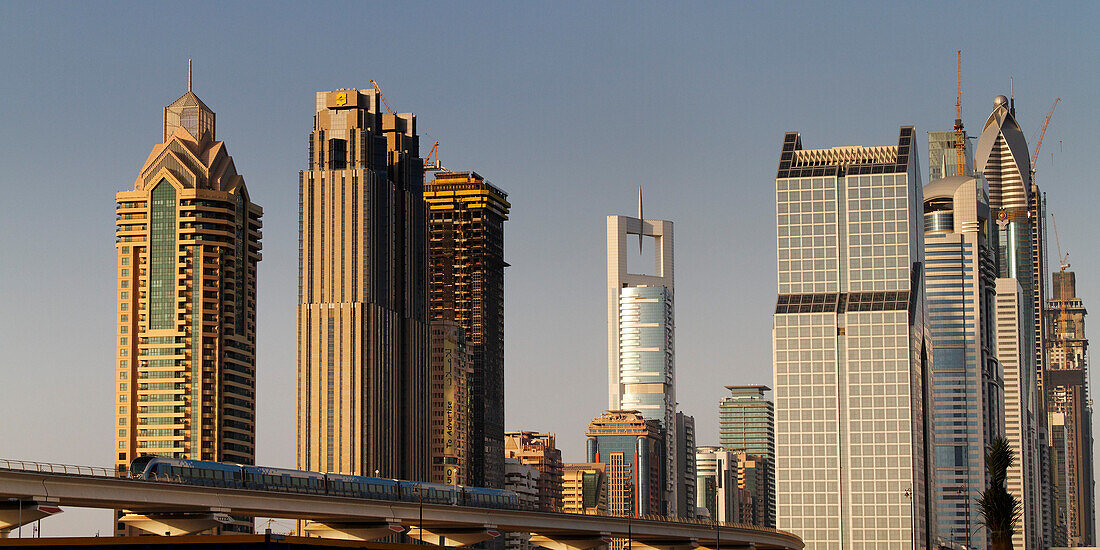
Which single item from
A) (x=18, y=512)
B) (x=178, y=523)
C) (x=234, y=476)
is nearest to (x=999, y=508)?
(x=18, y=512)

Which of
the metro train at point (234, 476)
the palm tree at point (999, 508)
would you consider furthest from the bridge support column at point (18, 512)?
the palm tree at point (999, 508)

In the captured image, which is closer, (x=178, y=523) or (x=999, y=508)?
(x=999, y=508)

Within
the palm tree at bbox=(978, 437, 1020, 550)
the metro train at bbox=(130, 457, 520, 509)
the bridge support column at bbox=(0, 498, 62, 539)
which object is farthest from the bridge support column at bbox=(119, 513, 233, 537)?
the palm tree at bbox=(978, 437, 1020, 550)

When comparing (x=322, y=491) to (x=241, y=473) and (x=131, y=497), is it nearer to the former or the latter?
(x=241, y=473)

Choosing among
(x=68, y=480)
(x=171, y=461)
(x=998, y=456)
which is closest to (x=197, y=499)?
(x=171, y=461)

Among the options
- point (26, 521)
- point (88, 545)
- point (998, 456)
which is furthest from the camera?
point (26, 521)

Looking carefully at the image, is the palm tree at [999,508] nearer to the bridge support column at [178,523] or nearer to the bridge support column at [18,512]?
the bridge support column at [18,512]

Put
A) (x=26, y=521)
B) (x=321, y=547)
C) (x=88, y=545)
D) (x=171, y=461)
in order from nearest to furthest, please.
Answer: (x=88, y=545) < (x=321, y=547) < (x=26, y=521) < (x=171, y=461)

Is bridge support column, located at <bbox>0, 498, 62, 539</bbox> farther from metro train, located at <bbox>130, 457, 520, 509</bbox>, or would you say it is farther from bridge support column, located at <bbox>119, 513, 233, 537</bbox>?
metro train, located at <bbox>130, 457, 520, 509</bbox>

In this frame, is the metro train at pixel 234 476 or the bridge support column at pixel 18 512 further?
the metro train at pixel 234 476

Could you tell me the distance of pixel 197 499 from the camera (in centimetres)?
17525

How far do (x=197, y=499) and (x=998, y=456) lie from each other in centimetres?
9648

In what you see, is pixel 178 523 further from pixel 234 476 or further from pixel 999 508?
pixel 999 508

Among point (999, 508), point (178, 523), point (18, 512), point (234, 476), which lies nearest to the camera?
point (999, 508)
